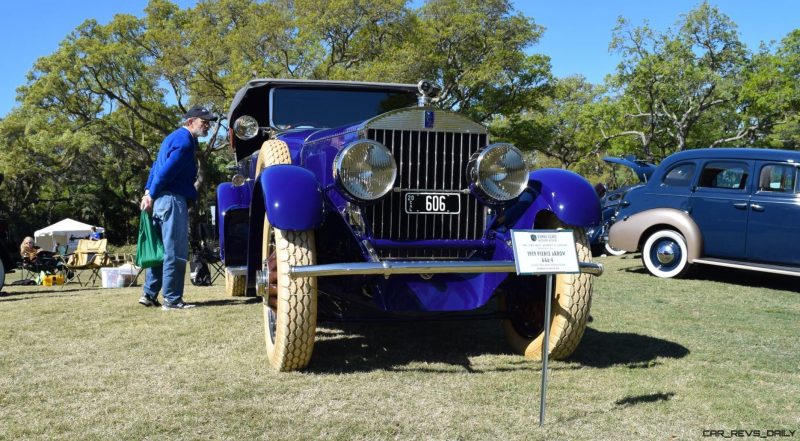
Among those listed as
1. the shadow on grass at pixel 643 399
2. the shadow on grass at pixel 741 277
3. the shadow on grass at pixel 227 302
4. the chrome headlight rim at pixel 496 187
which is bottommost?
the shadow on grass at pixel 741 277

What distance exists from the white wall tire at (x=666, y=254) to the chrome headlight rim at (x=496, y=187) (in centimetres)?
544

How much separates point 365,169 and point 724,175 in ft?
21.4

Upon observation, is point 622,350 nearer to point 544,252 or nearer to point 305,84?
point 544,252

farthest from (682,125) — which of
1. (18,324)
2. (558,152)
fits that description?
(18,324)

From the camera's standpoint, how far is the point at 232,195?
6.45 metres

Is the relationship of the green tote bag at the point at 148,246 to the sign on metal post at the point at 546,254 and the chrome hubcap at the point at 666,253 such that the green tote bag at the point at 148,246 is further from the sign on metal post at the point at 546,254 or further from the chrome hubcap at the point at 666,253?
the chrome hubcap at the point at 666,253

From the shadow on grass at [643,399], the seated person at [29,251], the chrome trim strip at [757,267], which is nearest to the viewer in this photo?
the shadow on grass at [643,399]

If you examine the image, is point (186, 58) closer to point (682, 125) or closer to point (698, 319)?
point (682, 125)

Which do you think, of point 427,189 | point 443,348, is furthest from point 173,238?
point 427,189

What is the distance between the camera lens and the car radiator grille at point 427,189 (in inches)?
167

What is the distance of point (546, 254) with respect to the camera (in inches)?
136

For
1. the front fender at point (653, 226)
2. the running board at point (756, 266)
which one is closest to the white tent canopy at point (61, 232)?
the front fender at point (653, 226)

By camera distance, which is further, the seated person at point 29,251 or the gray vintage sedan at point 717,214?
the seated person at point 29,251

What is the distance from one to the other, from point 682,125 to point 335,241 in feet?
82.1
